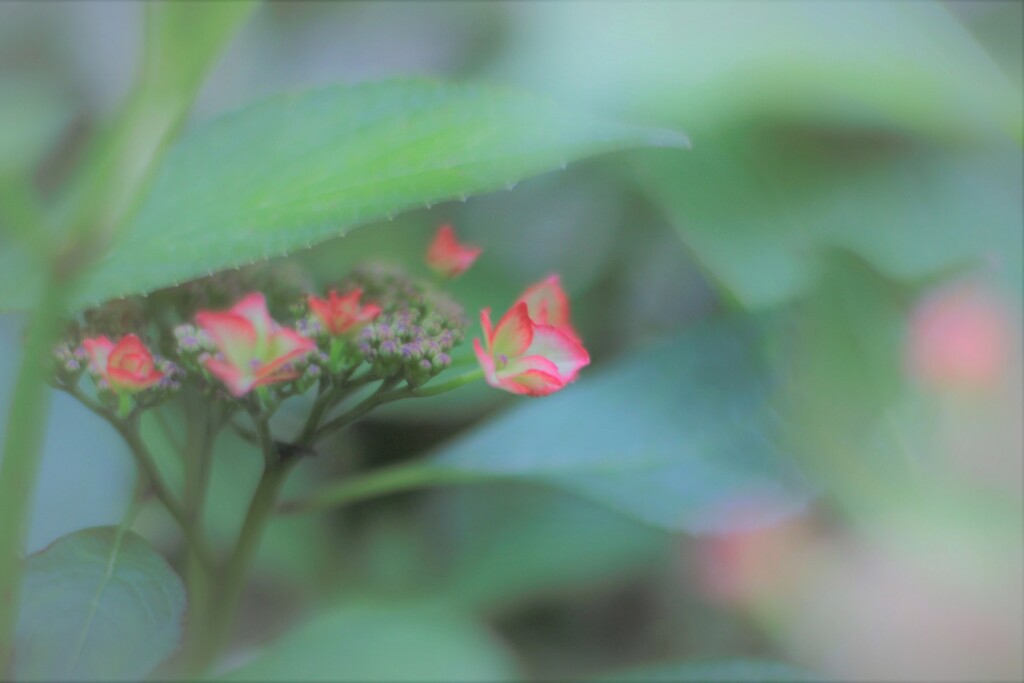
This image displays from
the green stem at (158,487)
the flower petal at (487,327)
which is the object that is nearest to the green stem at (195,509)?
the green stem at (158,487)

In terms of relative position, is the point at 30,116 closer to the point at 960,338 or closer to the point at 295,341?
the point at 295,341

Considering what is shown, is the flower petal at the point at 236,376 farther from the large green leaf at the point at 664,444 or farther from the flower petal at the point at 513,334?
the large green leaf at the point at 664,444

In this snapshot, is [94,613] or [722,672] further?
[722,672]

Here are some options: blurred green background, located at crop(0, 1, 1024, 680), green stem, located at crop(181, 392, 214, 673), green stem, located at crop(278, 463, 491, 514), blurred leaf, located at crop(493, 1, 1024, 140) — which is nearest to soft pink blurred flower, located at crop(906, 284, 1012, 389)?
blurred green background, located at crop(0, 1, 1024, 680)

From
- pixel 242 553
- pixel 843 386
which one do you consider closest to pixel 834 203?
pixel 843 386

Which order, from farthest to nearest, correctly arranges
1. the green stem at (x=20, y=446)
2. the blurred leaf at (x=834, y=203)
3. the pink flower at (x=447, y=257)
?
the blurred leaf at (x=834, y=203)
the pink flower at (x=447, y=257)
the green stem at (x=20, y=446)

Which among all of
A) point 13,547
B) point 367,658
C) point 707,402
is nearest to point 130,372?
point 13,547

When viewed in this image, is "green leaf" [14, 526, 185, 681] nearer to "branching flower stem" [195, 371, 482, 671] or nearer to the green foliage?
"branching flower stem" [195, 371, 482, 671]

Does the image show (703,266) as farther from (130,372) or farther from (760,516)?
(130,372)
